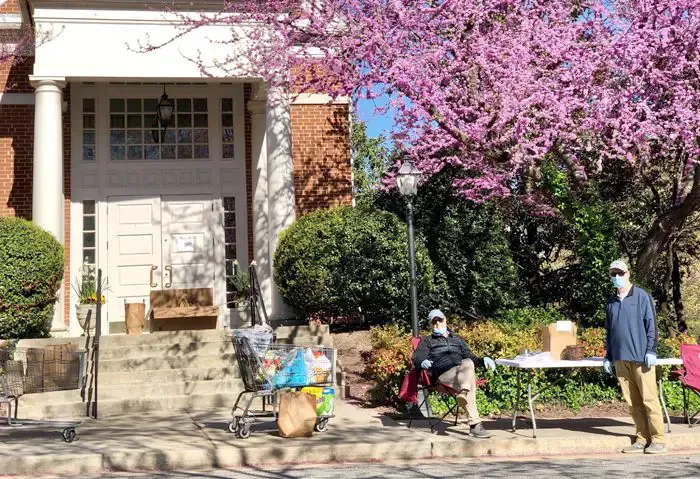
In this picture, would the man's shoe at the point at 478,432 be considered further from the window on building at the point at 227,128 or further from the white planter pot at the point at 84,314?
the window on building at the point at 227,128

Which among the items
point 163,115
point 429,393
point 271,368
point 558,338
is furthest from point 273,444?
point 163,115

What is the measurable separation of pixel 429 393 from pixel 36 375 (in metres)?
4.37

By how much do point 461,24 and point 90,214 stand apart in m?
7.79

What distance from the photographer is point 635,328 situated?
26.3 ft

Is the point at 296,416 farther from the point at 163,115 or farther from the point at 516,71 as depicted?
the point at 163,115

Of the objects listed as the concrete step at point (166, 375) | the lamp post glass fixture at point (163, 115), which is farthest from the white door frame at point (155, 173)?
the concrete step at point (166, 375)

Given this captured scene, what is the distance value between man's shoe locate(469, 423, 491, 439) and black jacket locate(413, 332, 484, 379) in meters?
0.65

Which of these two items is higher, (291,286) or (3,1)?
(3,1)

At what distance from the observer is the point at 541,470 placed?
710 centimetres

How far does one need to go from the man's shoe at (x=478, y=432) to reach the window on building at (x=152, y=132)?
30.6ft

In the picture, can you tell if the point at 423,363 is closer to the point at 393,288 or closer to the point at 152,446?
the point at 152,446

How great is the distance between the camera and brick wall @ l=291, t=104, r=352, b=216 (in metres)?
15.8

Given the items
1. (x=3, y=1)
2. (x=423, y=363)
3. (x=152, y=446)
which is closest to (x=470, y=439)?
(x=423, y=363)

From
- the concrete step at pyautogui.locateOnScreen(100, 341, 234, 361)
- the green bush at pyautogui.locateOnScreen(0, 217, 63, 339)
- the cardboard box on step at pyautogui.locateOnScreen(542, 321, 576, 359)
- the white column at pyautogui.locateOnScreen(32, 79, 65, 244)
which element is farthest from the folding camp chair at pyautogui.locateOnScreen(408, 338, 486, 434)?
the white column at pyautogui.locateOnScreen(32, 79, 65, 244)
